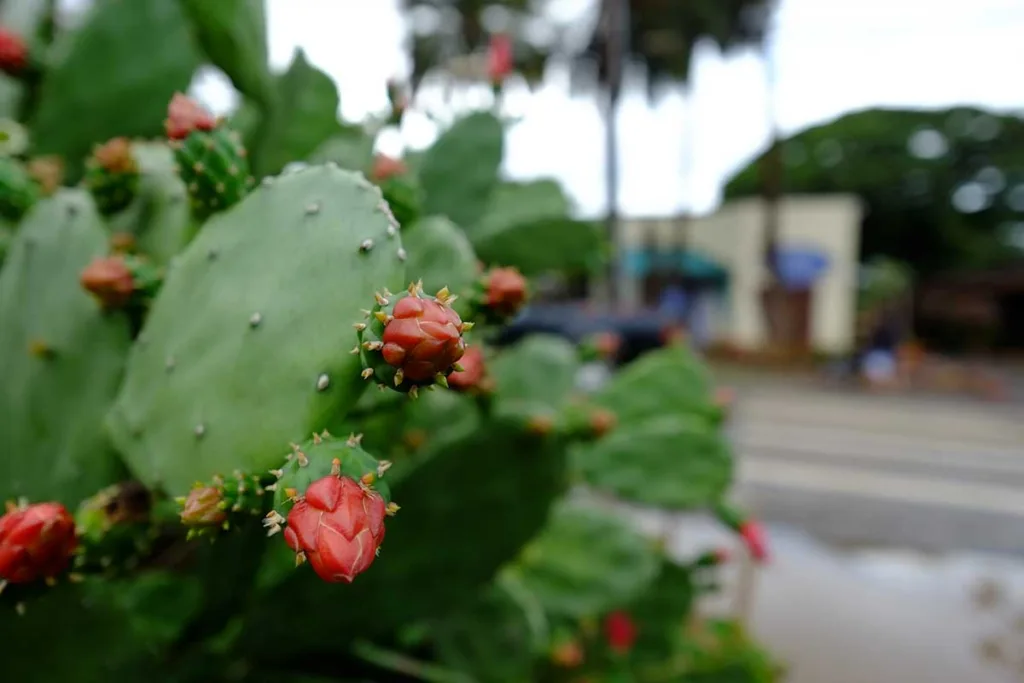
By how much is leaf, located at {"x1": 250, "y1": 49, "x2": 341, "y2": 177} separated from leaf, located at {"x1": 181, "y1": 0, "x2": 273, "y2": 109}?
0.10 feet

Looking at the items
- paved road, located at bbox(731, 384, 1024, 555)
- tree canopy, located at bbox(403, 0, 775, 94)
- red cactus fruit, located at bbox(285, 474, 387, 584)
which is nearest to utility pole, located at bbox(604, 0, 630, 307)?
paved road, located at bbox(731, 384, 1024, 555)

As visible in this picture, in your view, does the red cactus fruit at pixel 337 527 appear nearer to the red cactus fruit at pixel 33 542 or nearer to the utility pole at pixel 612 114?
the red cactus fruit at pixel 33 542

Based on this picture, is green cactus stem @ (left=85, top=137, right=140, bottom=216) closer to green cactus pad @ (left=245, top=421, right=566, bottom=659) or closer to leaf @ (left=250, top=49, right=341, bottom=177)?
leaf @ (left=250, top=49, right=341, bottom=177)

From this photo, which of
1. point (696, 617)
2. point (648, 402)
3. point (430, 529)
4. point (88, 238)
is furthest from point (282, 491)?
point (696, 617)

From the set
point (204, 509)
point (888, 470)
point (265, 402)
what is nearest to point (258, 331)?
point (265, 402)

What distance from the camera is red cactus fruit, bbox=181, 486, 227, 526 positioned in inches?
19.6

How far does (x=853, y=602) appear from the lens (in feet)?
12.0

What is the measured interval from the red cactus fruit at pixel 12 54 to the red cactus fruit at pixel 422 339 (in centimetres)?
93

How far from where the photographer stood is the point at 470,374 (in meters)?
0.77

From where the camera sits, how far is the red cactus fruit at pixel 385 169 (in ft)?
2.81

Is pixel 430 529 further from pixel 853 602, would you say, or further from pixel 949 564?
pixel 949 564

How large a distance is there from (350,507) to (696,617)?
9.83 ft

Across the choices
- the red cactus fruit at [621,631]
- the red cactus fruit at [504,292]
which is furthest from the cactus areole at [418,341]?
the red cactus fruit at [621,631]

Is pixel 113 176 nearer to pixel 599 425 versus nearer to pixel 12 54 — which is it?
pixel 12 54
